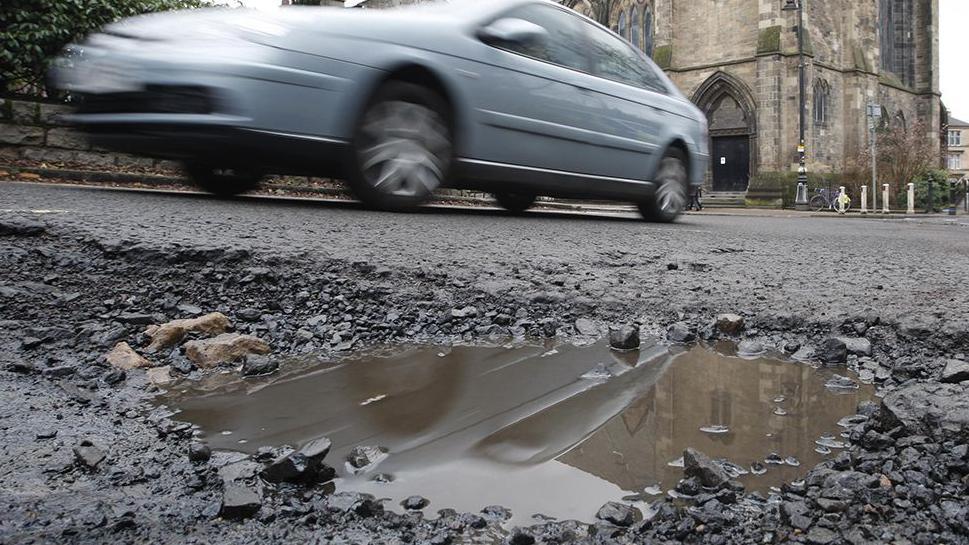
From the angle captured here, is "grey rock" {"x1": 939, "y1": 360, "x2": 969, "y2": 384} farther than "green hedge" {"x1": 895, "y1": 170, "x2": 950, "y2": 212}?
No

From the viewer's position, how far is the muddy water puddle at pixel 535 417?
1.58m

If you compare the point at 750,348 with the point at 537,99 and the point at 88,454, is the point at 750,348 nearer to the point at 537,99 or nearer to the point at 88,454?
the point at 88,454

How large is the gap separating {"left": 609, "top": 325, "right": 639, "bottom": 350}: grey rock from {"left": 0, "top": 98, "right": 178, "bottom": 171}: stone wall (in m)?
9.44

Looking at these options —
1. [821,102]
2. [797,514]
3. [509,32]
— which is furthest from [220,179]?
[821,102]

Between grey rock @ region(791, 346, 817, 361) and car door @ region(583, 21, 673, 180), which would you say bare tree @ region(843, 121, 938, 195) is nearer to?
car door @ region(583, 21, 673, 180)

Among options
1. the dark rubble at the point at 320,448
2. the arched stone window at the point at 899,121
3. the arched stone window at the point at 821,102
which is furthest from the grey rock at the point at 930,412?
the arched stone window at the point at 899,121

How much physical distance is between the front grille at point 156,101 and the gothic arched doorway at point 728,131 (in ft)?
95.1

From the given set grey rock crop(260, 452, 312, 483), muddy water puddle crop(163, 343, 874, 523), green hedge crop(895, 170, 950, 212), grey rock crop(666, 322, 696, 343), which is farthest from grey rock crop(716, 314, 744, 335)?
green hedge crop(895, 170, 950, 212)

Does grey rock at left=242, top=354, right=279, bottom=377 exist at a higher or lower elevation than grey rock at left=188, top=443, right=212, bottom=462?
higher

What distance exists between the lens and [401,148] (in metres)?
5.39

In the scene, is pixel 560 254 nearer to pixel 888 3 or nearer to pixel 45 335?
pixel 45 335

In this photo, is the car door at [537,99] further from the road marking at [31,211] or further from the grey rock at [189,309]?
the grey rock at [189,309]

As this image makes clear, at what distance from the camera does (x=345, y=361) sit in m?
2.50

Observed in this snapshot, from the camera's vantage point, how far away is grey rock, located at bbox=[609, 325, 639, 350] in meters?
2.71
